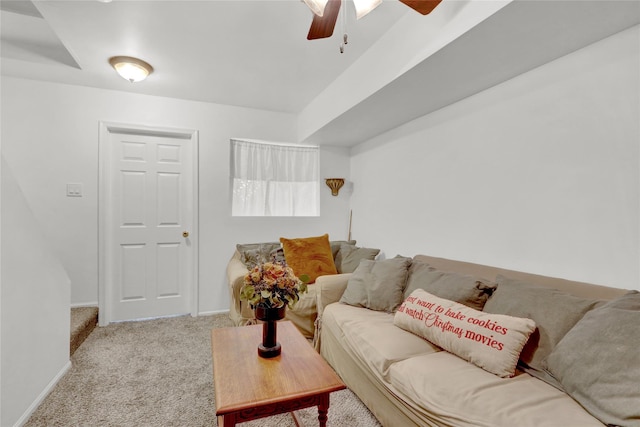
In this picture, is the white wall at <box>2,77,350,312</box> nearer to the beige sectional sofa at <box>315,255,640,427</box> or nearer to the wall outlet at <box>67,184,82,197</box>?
the wall outlet at <box>67,184,82,197</box>

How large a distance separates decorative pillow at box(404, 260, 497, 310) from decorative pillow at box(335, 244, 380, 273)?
924 mm

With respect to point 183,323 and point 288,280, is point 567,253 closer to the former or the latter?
point 288,280

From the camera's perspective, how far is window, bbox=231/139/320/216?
12.2ft

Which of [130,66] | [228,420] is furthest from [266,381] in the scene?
[130,66]

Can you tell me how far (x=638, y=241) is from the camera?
146 centimetres

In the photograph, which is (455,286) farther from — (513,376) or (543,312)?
(513,376)

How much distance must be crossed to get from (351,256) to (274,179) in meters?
1.43

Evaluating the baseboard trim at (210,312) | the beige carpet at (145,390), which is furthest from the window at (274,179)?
the beige carpet at (145,390)

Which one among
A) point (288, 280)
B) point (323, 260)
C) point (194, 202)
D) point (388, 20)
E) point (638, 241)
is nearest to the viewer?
point (638, 241)

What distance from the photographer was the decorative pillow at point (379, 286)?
7.27 feet

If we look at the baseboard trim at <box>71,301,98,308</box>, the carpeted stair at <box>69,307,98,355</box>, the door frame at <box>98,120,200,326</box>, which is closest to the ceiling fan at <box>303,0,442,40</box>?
the door frame at <box>98,120,200,326</box>

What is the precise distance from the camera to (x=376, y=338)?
1762 mm

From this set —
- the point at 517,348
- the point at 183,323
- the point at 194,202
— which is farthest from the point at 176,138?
the point at 517,348

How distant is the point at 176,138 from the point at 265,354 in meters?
2.85
